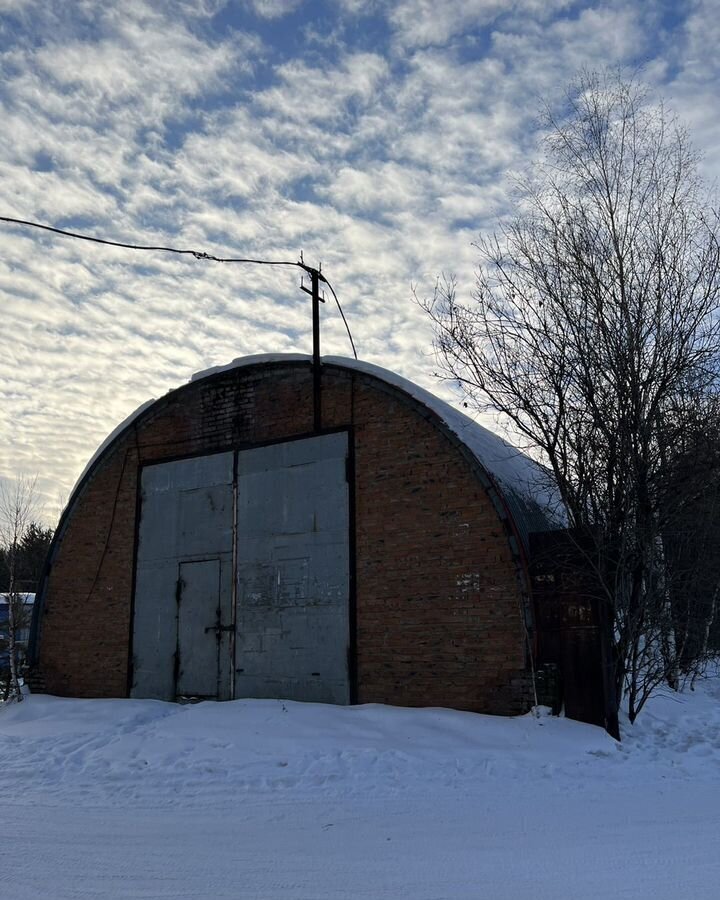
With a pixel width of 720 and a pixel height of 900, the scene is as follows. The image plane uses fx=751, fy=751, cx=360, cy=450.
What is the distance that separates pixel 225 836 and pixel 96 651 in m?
8.32

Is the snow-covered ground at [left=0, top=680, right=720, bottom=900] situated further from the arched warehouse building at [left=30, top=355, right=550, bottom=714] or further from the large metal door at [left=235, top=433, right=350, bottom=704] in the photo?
the arched warehouse building at [left=30, top=355, right=550, bottom=714]

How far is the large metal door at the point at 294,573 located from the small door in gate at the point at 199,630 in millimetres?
439

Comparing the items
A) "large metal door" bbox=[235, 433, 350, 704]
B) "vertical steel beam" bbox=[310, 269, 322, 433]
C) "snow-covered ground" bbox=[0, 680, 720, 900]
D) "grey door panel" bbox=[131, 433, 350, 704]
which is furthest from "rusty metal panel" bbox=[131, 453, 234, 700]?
"vertical steel beam" bbox=[310, 269, 322, 433]

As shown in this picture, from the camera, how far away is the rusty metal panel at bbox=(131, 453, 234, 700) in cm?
1187

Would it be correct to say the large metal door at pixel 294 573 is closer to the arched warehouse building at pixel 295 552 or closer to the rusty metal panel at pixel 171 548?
the arched warehouse building at pixel 295 552

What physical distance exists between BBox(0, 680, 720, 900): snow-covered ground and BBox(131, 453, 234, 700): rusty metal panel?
1.38 meters

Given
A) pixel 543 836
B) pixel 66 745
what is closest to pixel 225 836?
pixel 543 836

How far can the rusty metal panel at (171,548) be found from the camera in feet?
38.9

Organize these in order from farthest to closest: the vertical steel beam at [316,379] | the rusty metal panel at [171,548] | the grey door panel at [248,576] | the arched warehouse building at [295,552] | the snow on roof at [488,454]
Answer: the rusty metal panel at [171,548]
the vertical steel beam at [316,379]
the grey door panel at [248,576]
the snow on roof at [488,454]
the arched warehouse building at [295,552]

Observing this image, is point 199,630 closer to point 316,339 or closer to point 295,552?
point 295,552

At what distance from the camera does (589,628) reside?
902 centimetres

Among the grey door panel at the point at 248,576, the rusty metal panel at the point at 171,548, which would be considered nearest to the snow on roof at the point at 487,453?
the grey door panel at the point at 248,576

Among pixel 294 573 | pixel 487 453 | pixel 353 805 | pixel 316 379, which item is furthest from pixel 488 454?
pixel 353 805

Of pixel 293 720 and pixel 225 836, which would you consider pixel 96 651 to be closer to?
pixel 293 720
